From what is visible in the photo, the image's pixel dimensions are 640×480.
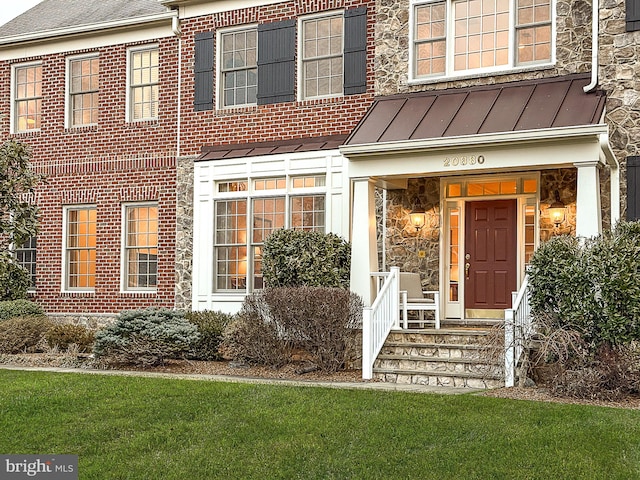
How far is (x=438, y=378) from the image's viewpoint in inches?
475

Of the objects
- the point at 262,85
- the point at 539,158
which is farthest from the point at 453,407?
the point at 262,85

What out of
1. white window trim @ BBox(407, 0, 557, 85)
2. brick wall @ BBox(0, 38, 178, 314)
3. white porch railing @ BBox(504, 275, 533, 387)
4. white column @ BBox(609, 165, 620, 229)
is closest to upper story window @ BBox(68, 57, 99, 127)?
brick wall @ BBox(0, 38, 178, 314)

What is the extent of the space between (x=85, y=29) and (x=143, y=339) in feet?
25.4

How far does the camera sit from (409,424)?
29.2 ft

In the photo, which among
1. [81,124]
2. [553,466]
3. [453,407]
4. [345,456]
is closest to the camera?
[553,466]

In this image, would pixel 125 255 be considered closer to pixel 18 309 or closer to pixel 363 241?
pixel 18 309

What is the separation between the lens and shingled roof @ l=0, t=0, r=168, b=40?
18.7 metres

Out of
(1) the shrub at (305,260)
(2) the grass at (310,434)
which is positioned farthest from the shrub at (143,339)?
(2) the grass at (310,434)

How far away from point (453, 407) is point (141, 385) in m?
3.84

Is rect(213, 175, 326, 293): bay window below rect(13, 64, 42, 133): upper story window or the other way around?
below

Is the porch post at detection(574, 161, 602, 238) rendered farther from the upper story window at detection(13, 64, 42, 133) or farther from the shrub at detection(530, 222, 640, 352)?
the upper story window at detection(13, 64, 42, 133)

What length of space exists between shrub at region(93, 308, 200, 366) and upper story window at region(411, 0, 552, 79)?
5.55 meters

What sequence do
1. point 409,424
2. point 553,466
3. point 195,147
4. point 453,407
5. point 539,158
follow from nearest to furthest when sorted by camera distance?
point 553,466 → point 409,424 → point 453,407 → point 539,158 → point 195,147

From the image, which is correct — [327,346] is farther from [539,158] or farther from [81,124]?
[81,124]
